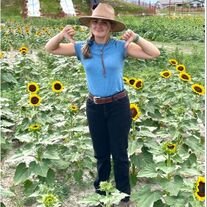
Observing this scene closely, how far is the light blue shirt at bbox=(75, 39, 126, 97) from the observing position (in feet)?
10.3

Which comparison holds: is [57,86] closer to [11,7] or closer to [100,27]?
[100,27]

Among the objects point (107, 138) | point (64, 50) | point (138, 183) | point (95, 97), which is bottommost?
point (138, 183)

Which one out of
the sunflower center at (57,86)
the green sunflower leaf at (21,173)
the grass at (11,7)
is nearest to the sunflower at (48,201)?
the green sunflower leaf at (21,173)

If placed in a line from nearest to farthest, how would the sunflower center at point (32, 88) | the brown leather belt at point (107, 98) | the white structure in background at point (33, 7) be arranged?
the brown leather belt at point (107, 98)
the sunflower center at point (32, 88)
the white structure in background at point (33, 7)

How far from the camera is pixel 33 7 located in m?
29.4

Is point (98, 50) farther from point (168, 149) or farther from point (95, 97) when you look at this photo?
point (168, 149)

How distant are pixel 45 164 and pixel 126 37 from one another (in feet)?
3.80

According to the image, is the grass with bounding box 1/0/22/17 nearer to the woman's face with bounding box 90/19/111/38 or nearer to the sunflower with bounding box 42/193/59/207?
the woman's face with bounding box 90/19/111/38

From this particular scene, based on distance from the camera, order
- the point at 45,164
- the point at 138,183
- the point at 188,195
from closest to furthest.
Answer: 1. the point at 188,195
2. the point at 45,164
3. the point at 138,183

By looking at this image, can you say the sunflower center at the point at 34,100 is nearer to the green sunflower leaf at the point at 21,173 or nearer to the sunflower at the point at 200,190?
the green sunflower leaf at the point at 21,173

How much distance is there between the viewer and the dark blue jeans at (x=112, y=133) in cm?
324

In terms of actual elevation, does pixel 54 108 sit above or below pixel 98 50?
below

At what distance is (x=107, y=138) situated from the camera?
11.2 feet

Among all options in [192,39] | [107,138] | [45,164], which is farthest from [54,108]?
[192,39]
